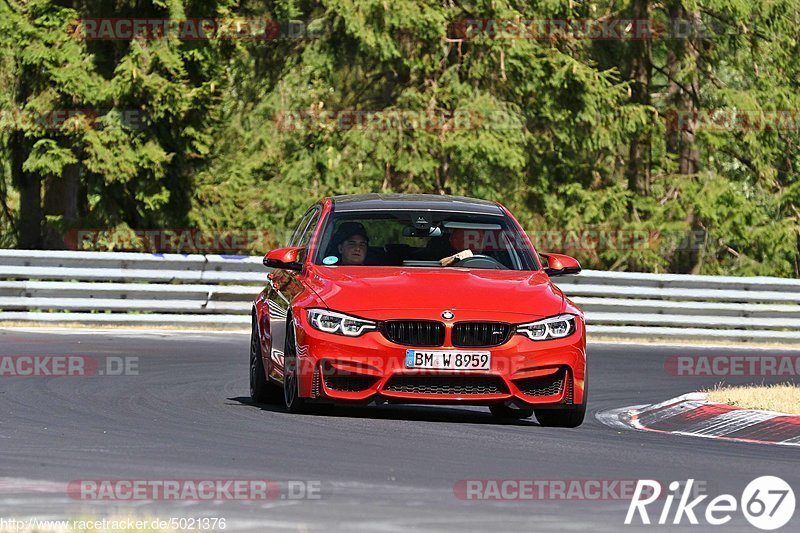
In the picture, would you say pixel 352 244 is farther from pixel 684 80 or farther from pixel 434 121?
pixel 684 80

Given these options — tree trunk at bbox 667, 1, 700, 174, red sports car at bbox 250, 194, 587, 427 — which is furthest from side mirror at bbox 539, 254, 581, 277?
tree trunk at bbox 667, 1, 700, 174

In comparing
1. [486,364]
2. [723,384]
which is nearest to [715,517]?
[486,364]

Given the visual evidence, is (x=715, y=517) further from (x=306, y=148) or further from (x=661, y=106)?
(x=661, y=106)

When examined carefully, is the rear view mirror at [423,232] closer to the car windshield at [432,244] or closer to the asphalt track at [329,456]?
the car windshield at [432,244]

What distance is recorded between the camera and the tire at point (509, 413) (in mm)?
11852

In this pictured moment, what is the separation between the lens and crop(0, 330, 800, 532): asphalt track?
6941mm

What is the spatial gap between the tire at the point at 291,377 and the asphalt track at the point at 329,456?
109 mm

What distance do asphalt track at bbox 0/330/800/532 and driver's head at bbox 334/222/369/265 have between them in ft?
3.41

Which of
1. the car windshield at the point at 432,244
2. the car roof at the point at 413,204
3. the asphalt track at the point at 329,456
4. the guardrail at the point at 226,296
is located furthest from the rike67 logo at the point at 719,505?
the guardrail at the point at 226,296

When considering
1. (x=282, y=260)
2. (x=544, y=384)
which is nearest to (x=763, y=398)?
(x=544, y=384)

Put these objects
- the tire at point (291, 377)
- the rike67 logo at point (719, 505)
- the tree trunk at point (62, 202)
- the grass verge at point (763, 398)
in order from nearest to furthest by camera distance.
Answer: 1. the rike67 logo at point (719, 505)
2. the tire at point (291, 377)
3. the grass verge at point (763, 398)
4. the tree trunk at point (62, 202)

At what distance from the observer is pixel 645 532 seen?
6781mm

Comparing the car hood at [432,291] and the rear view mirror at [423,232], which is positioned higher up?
the rear view mirror at [423,232]

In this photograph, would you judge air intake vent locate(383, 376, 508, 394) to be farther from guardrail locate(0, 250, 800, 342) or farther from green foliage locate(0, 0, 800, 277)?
green foliage locate(0, 0, 800, 277)
